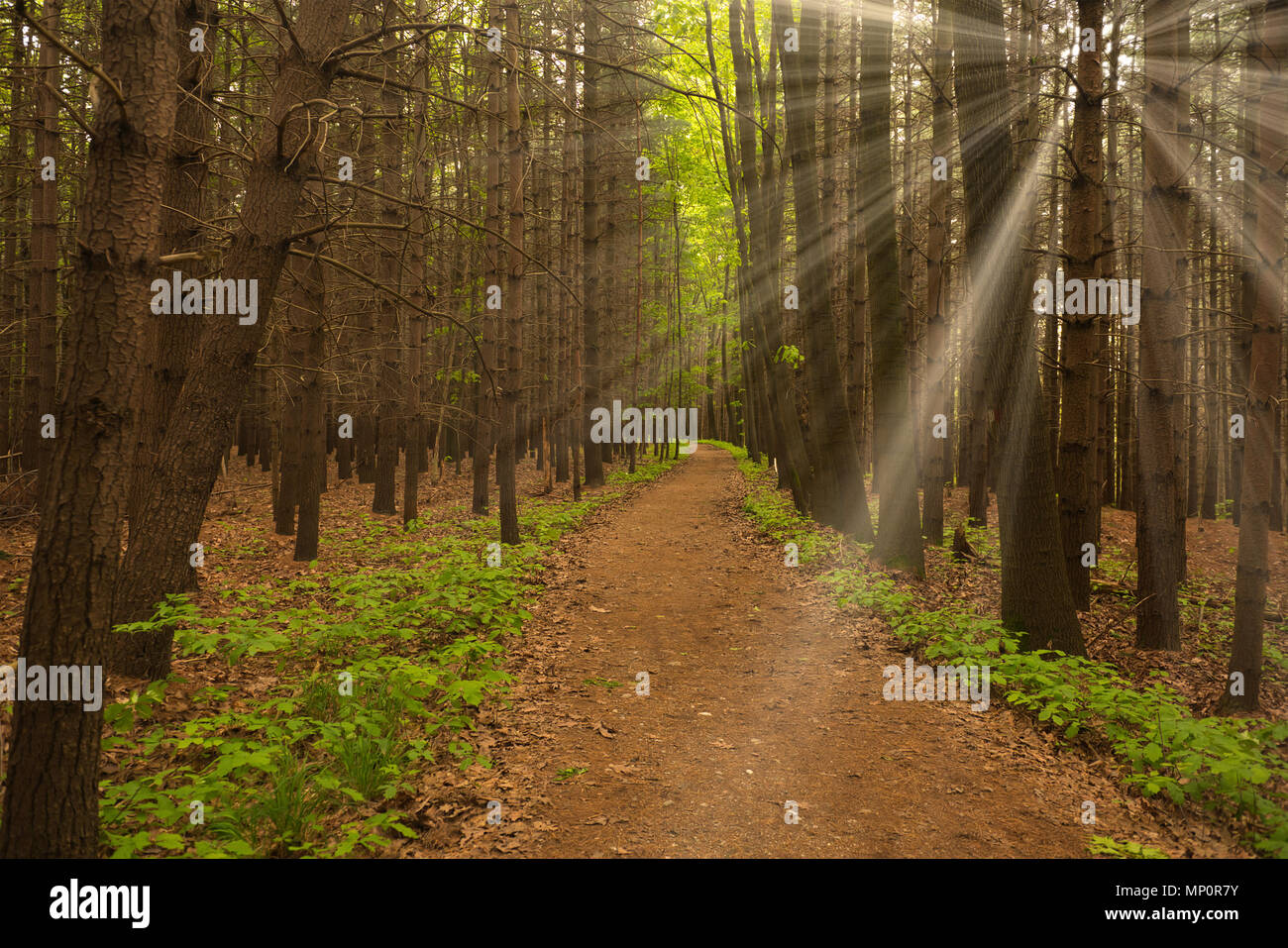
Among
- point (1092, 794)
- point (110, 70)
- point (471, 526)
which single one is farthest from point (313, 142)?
point (471, 526)

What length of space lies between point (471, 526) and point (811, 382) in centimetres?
702

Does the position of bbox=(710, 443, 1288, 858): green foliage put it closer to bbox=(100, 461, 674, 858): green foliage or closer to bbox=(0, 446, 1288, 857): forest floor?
bbox=(0, 446, 1288, 857): forest floor

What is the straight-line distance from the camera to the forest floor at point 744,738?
394cm

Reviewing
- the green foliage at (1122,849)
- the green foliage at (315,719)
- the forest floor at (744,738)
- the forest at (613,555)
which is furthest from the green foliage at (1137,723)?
the green foliage at (315,719)

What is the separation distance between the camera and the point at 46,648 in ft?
9.46

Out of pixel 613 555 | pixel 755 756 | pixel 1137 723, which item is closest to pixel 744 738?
pixel 755 756

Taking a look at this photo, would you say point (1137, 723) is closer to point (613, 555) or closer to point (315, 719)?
point (315, 719)

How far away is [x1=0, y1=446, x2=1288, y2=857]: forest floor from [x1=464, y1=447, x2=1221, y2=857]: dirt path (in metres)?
0.02

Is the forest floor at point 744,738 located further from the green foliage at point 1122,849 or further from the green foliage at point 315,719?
the green foliage at point 315,719

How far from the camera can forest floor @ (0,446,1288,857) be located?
3938 millimetres

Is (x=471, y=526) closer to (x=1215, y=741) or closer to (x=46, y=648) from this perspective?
(x=46, y=648)

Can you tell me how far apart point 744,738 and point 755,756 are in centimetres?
33

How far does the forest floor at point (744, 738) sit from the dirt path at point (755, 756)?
17 millimetres

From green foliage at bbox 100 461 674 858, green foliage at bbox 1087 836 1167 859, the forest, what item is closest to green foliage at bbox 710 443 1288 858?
the forest
